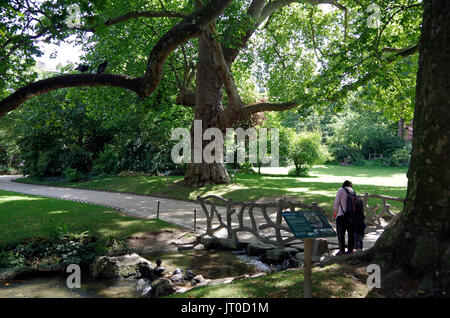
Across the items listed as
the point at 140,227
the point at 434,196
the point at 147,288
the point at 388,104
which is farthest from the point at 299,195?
the point at 434,196

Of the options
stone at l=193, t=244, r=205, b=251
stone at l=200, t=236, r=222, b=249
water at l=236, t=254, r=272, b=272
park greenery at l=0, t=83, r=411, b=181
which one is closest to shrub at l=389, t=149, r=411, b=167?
park greenery at l=0, t=83, r=411, b=181

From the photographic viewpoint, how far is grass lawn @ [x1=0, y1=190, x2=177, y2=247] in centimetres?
1111

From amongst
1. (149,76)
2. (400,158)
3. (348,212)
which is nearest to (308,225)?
(348,212)

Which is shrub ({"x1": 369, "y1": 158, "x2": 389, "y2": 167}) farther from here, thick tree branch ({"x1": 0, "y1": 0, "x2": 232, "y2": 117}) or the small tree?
thick tree branch ({"x1": 0, "y1": 0, "x2": 232, "y2": 117})

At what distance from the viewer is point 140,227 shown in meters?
12.4

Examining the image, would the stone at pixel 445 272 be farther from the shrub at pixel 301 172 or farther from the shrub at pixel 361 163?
the shrub at pixel 361 163

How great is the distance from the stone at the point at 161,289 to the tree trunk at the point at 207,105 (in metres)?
13.6

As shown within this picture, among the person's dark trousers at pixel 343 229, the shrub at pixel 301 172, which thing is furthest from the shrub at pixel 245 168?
the person's dark trousers at pixel 343 229

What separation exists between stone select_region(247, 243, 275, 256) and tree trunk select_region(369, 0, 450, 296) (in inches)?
171

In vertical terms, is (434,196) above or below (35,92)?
below

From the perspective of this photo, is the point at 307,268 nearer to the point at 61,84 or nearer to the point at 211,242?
the point at 211,242
